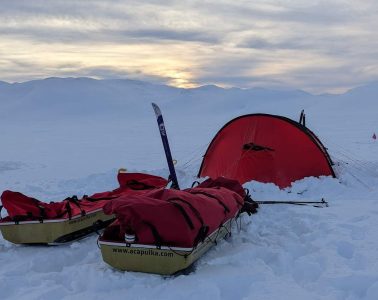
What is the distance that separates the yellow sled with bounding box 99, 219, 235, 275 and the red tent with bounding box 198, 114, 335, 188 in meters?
3.69

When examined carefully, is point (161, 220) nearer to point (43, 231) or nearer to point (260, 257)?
point (260, 257)

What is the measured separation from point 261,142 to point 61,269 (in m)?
4.39

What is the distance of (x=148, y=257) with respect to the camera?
423cm

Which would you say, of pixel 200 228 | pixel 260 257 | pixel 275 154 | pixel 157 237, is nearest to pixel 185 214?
pixel 200 228

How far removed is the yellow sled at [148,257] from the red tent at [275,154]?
12.1 ft

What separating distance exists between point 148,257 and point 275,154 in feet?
13.9

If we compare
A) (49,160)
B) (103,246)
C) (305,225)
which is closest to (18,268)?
(103,246)

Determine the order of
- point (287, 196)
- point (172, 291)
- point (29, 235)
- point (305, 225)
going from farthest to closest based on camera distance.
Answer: point (287, 196) < point (305, 225) < point (29, 235) < point (172, 291)

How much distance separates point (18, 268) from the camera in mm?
4629

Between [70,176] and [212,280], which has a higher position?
[212,280]

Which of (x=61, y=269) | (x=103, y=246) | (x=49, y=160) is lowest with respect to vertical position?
(x=49, y=160)

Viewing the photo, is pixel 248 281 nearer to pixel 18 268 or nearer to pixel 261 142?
pixel 18 268

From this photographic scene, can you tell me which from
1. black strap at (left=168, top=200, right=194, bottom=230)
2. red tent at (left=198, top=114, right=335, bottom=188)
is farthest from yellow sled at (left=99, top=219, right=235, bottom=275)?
red tent at (left=198, top=114, right=335, bottom=188)

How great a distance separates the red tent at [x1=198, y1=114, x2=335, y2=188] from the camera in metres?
7.91
